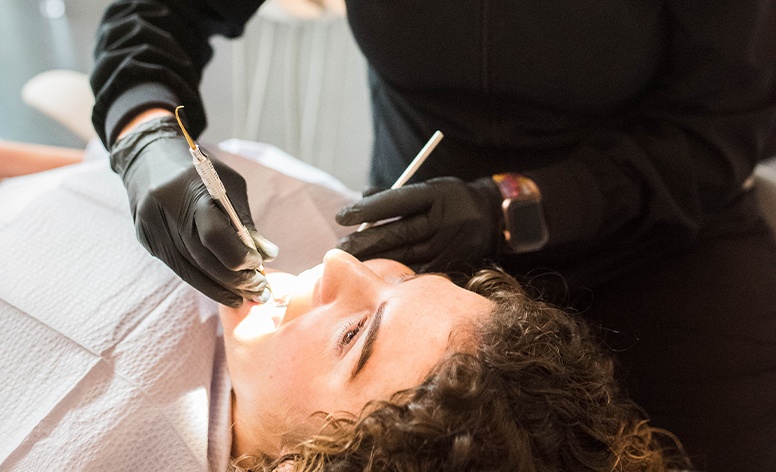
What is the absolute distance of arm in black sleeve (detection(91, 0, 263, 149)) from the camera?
113 centimetres

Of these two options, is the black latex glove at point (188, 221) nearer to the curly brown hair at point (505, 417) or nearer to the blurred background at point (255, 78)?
the curly brown hair at point (505, 417)

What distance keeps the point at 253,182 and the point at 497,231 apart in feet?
1.68

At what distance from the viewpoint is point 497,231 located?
44.0 inches

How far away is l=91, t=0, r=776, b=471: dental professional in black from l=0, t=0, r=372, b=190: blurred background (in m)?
1.15

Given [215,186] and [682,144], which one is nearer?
[215,186]

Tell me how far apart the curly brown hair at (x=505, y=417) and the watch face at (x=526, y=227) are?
Result: 14cm

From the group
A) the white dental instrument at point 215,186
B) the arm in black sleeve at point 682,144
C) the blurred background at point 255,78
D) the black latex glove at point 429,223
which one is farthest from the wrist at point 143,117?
the blurred background at point 255,78

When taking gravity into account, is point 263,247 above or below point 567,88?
below

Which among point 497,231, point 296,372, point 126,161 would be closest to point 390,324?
point 296,372

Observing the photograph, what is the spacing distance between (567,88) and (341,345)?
63 centimetres

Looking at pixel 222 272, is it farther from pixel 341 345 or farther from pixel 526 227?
pixel 526 227

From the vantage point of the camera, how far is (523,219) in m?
1.12

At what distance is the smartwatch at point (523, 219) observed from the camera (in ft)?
A: 3.64

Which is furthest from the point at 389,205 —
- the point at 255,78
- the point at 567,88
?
the point at 255,78
